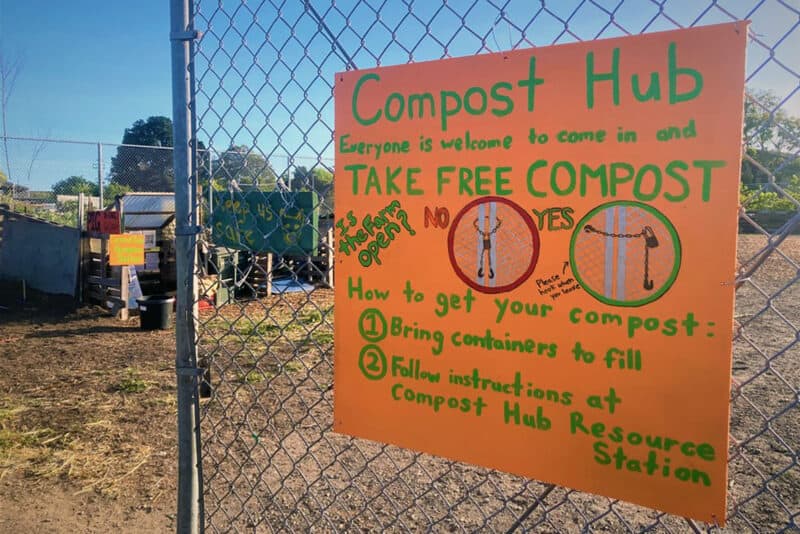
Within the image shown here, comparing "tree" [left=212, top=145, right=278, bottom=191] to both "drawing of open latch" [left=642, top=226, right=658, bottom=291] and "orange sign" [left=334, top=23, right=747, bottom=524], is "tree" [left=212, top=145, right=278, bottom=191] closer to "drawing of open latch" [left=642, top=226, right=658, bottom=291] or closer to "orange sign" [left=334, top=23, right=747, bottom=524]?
"orange sign" [left=334, top=23, right=747, bottom=524]

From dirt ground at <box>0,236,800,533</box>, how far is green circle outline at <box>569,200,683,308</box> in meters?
0.19

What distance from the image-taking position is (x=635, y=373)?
4.01 ft

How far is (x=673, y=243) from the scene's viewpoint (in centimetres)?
116

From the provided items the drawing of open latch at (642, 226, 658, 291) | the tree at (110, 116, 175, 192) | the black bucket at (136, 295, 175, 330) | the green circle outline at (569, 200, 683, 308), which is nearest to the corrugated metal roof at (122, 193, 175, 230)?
the black bucket at (136, 295, 175, 330)

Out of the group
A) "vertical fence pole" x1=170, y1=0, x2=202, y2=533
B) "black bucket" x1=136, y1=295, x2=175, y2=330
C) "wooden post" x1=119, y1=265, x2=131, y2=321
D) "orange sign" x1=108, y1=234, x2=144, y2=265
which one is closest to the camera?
"vertical fence pole" x1=170, y1=0, x2=202, y2=533

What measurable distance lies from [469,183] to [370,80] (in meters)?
0.39

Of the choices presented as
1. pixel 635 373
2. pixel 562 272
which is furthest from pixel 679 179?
pixel 635 373

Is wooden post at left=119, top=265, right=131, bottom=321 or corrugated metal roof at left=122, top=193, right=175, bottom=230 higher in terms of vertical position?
corrugated metal roof at left=122, top=193, right=175, bottom=230

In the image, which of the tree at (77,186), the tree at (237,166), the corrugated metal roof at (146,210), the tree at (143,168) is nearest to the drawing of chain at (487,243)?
the tree at (237,166)

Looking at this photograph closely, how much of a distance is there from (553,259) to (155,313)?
760 centimetres

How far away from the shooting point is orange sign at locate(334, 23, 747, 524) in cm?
114

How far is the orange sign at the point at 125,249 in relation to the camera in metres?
8.19

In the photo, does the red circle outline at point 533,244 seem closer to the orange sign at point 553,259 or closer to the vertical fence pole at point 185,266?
the orange sign at point 553,259

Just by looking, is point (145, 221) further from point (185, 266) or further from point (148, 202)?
point (185, 266)
